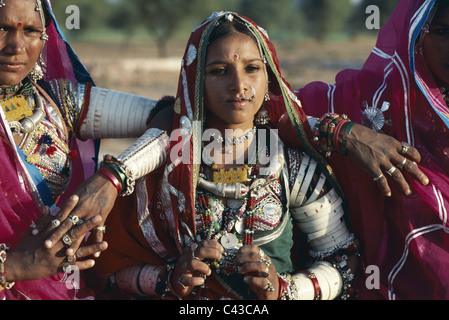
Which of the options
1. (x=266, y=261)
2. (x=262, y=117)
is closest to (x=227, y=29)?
(x=262, y=117)

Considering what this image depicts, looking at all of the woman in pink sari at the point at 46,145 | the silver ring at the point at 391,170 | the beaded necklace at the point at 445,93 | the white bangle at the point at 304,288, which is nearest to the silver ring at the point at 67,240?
the woman in pink sari at the point at 46,145

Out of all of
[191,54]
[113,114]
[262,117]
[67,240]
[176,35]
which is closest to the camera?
[67,240]

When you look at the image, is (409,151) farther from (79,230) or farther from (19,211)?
(19,211)

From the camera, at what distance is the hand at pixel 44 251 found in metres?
2.41

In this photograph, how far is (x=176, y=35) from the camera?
130 ft

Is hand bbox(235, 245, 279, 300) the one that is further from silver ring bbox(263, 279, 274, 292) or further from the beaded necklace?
the beaded necklace

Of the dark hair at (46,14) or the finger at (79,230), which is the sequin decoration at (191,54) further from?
the finger at (79,230)

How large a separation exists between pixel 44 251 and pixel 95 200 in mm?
296

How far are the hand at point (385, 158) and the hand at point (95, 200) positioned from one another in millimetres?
1106

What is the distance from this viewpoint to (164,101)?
9.84 ft

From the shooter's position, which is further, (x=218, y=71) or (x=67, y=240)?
(x=218, y=71)

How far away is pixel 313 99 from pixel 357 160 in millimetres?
620

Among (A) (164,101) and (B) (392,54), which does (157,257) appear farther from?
(B) (392,54)

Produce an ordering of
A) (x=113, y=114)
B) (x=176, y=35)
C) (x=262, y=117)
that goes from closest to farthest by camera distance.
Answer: (x=262, y=117) → (x=113, y=114) → (x=176, y=35)
